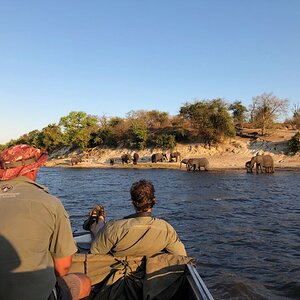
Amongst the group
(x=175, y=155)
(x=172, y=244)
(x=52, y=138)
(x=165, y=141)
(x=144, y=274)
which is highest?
(x=52, y=138)

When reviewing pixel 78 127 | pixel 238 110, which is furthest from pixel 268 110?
pixel 78 127

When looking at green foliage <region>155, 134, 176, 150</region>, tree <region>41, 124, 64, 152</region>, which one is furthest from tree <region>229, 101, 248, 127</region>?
tree <region>41, 124, 64, 152</region>

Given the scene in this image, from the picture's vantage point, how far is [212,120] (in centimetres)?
5012

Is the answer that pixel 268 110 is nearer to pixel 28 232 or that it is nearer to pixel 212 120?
pixel 212 120

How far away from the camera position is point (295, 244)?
407 inches

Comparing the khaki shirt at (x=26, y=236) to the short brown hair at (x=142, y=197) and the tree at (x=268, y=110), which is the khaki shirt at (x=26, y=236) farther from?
the tree at (x=268, y=110)

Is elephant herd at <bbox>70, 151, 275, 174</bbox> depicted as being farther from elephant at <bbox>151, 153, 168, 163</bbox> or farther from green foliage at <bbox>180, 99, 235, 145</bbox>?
green foliage at <bbox>180, 99, 235, 145</bbox>

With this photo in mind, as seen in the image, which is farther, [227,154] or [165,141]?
[165,141]

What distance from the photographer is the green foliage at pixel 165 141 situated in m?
52.9

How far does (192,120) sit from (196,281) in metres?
50.1

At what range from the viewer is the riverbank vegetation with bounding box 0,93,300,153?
50.0m

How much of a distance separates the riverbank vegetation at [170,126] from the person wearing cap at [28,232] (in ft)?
138

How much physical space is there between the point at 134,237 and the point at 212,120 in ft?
153

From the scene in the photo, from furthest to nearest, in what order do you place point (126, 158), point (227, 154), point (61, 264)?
1. point (126, 158)
2. point (227, 154)
3. point (61, 264)
